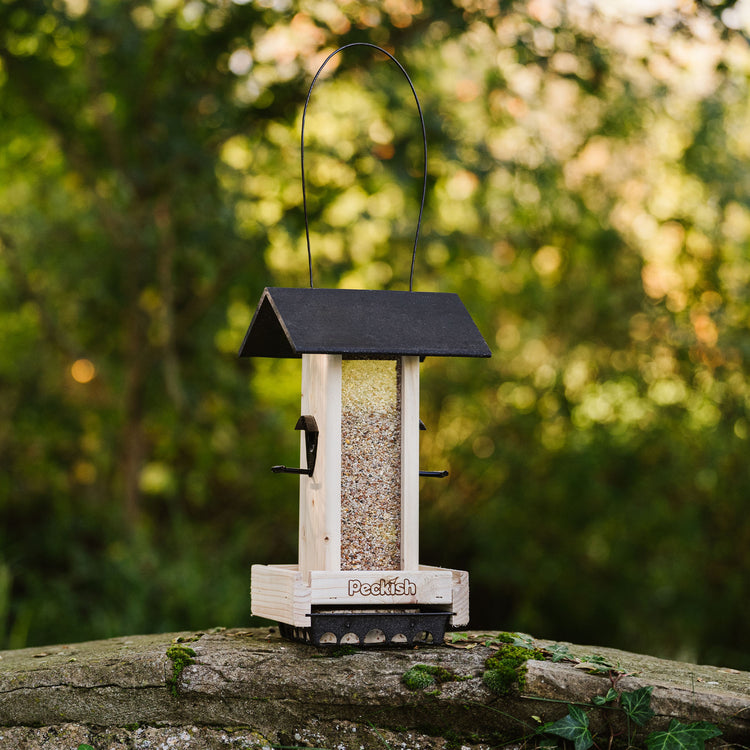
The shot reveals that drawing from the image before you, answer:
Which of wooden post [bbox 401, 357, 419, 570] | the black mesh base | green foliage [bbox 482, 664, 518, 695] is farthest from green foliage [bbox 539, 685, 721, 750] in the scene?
wooden post [bbox 401, 357, 419, 570]

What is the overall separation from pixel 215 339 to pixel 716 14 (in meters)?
5.19

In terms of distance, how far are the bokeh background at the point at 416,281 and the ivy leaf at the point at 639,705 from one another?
4716 millimetres

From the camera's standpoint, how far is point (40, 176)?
10.2 m

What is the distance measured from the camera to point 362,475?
3492 mm

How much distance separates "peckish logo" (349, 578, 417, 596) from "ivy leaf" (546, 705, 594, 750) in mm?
657

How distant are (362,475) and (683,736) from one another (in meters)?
1.35

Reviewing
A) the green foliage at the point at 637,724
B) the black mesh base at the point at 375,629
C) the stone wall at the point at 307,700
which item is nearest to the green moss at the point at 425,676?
the stone wall at the point at 307,700

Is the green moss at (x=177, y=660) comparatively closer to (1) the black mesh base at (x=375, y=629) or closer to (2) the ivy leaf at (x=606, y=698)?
(1) the black mesh base at (x=375, y=629)

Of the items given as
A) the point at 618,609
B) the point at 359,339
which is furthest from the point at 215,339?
the point at 359,339

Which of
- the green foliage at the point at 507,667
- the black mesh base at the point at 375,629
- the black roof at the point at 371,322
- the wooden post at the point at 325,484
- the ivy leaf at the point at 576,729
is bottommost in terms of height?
the ivy leaf at the point at 576,729

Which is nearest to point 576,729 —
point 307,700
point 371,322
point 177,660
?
point 307,700

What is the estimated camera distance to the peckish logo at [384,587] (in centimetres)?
331

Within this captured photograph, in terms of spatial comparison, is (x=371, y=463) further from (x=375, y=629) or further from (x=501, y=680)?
(x=501, y=680)

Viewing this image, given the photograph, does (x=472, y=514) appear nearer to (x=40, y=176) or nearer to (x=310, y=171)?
(x=310, y=171)
